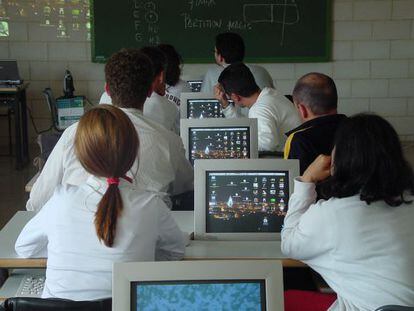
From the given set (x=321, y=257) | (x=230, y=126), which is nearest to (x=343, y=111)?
(x=230, y=126)

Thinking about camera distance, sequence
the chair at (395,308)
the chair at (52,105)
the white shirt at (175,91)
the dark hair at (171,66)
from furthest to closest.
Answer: the chair at (52,105) < the white shirt at (175,91) < the dark hair at (171,66) < the chair at (395,308)

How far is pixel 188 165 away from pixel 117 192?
53.9 inches

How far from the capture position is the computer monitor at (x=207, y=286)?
1816 millimetres

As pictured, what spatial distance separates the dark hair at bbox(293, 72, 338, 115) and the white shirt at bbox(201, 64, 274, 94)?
7.79ft

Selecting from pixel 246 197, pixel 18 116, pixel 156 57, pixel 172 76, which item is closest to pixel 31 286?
pixel 246 197

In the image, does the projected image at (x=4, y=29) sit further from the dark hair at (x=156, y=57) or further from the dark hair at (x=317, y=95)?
the dark hair at (x=317, y=95)

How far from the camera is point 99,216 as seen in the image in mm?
2254

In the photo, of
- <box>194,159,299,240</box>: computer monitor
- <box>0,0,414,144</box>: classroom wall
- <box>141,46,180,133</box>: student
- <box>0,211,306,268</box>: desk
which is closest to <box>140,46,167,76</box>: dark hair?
<box>141,46,180,133</box>: student

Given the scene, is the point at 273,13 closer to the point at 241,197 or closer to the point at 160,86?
the point at 160,86

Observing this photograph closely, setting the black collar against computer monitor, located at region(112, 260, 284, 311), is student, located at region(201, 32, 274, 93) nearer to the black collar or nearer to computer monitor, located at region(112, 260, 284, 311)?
the black collar

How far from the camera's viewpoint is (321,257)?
2328mm

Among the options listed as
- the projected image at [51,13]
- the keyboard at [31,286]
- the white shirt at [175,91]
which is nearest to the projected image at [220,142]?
the keyboard at [31,286]

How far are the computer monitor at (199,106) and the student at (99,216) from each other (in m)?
2.80

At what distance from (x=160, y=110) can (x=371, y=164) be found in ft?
8.14
